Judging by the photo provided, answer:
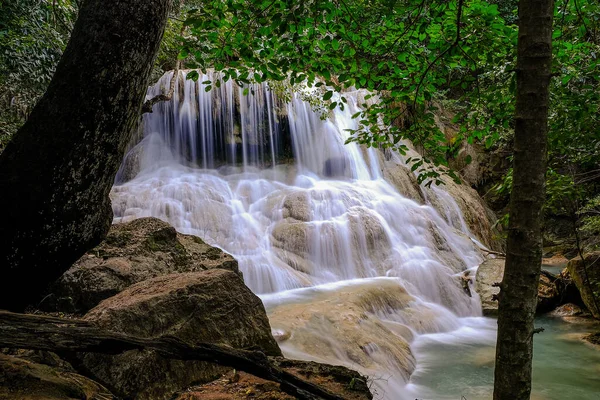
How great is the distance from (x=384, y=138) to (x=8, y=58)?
26.0 feet

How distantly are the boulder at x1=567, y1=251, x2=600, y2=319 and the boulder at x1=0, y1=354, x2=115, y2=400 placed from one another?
9.02 metres

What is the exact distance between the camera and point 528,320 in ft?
6.18

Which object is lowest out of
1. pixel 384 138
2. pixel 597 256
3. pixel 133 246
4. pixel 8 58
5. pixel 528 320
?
pixel 597 256

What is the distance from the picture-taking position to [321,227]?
39.4ft

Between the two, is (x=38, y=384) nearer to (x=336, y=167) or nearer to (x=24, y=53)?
(x=24, y=53)

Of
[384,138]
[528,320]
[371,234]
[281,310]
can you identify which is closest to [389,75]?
[384,138]

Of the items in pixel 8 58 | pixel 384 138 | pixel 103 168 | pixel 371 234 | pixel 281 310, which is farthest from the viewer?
pixel 371 234

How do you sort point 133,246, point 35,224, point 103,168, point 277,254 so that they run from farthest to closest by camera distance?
1. point 277,254
2. point 133,246
3. point 103,168
4. point 35,224

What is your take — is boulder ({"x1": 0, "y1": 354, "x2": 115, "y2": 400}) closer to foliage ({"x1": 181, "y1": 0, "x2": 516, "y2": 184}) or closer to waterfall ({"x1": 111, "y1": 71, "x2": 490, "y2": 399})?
foliage ({"x1": 181, "y1": 0, "x2": 516, "y2": 184})

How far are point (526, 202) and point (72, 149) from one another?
7.44ft

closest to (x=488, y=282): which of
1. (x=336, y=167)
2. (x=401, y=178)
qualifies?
(x=401, y=178)

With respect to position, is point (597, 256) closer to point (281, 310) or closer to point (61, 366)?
point (281, 310)

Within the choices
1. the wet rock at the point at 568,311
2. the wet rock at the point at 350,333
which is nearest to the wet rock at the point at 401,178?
the wet rock at the point at 568,311

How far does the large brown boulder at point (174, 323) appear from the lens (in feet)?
8.57
